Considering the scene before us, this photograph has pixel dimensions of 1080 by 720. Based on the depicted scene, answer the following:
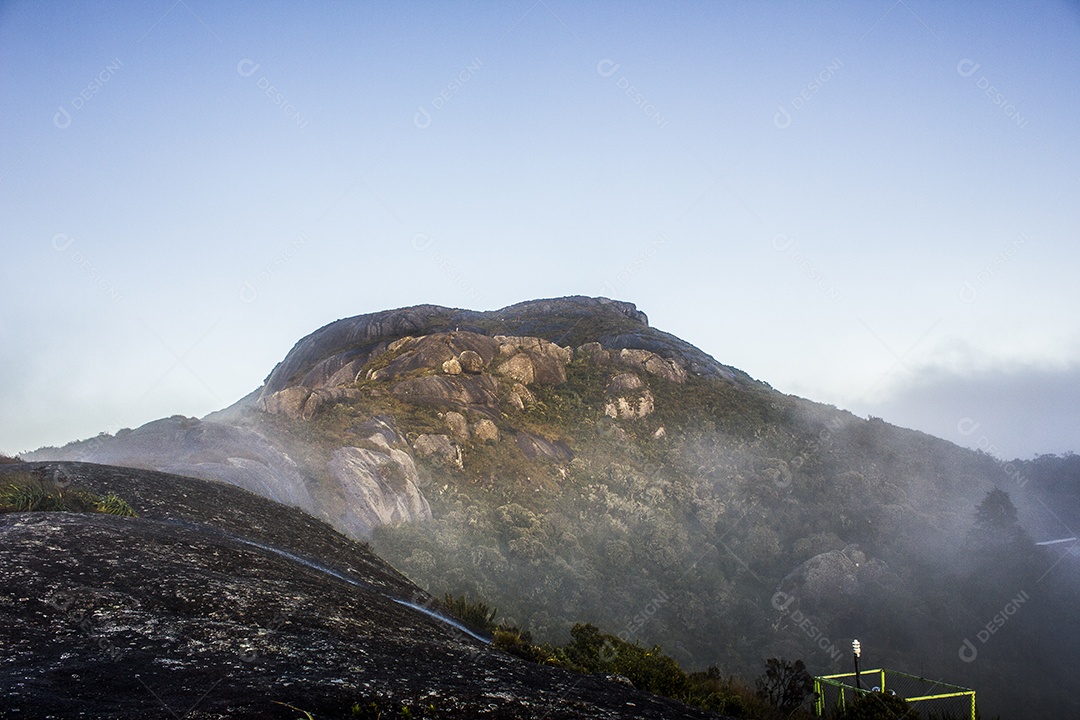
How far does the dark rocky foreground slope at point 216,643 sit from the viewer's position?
6492 mm

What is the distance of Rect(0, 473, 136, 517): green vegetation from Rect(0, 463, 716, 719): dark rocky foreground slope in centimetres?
156

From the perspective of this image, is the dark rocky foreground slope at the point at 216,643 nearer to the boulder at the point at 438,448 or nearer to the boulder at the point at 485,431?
the boulder at the point at 438,448

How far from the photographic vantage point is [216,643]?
26.0 feet

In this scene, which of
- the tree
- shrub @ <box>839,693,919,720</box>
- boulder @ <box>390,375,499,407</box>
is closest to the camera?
shrub @ <box>839,693,919,720</box>

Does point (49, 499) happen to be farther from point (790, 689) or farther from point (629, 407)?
point (629, 407)

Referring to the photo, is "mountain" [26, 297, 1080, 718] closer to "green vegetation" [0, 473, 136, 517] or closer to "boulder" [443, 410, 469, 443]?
"boulder" [443, 410, 469, 443]

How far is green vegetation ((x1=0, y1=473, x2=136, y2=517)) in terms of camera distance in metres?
12.8

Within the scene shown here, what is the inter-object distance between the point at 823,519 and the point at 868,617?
18.0 m

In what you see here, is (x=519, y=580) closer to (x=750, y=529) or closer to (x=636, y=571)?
(x=636, y=571)

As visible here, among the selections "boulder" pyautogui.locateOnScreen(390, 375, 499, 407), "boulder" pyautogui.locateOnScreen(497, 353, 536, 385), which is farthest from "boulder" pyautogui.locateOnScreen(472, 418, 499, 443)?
"boulder" pyautogui.locateOnScreen(497, 353, 536, 385)

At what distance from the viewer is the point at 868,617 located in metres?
62.9

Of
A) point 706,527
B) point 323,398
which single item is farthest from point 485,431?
point 706,527

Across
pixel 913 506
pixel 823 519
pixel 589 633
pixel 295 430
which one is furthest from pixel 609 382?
pixel 589 633

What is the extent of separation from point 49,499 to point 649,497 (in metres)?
68.7
